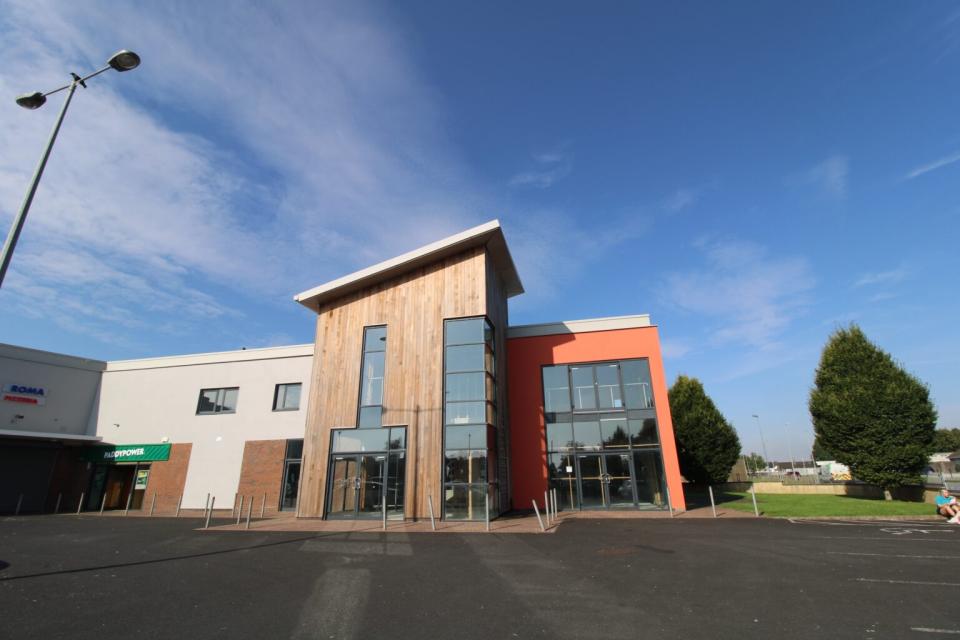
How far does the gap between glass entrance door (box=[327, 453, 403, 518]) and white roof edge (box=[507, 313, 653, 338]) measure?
7.89 meters

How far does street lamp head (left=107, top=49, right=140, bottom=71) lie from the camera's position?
6.53 m

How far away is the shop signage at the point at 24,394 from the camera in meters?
21.5

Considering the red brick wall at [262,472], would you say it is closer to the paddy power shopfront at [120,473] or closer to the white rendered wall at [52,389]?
the paddy power shopfront at [120,473]

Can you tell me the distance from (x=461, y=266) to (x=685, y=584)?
43.5 feet

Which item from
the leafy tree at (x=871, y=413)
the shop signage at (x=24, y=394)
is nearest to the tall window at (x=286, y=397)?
the shop signage at (x=24, y=394)

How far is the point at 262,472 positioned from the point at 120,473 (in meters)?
9.08

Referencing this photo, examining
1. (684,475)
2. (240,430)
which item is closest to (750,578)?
(240,430)

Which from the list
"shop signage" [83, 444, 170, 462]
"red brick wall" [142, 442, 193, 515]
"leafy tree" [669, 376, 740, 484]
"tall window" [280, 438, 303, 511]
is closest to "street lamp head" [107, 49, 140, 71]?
"tall window" [280, 438, 303, 511]

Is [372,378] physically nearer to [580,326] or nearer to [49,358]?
[580,326]

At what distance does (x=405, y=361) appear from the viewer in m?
17.1

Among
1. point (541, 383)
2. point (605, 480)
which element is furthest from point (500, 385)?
point (605, 480)

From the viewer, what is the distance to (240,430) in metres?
21.3

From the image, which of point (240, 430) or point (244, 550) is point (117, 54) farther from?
point (240, 430)

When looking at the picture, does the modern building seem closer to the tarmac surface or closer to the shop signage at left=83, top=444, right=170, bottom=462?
the shop signage at left=83, top=444, right=170, bottom=462
